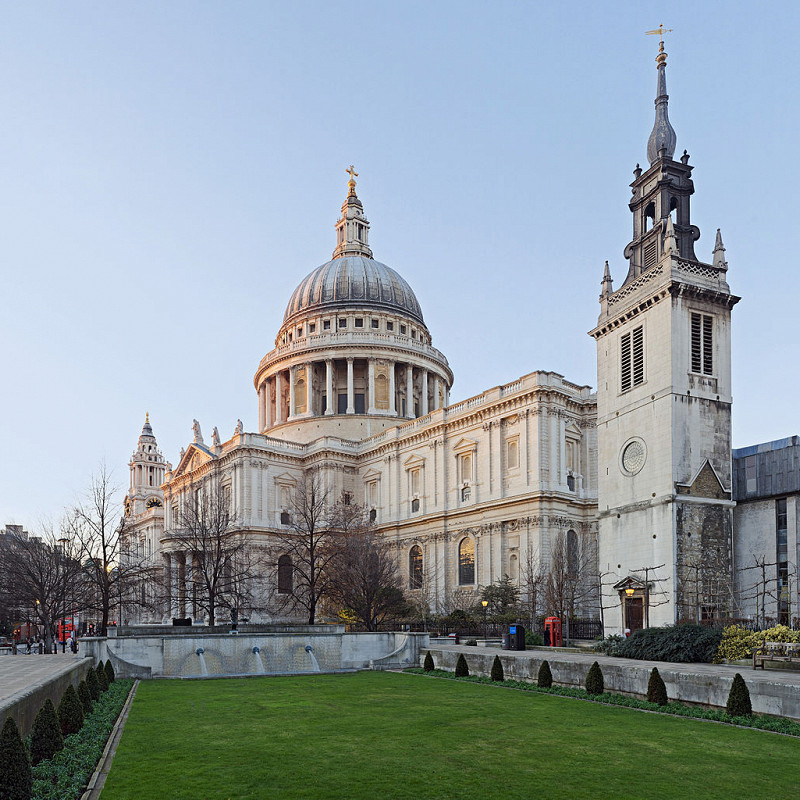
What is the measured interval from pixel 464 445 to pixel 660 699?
49248 millimetres

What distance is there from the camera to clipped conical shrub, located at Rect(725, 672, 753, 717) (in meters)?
19.2

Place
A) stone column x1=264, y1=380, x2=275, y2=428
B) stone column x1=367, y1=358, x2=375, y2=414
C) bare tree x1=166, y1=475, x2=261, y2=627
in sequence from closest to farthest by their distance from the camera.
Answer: bare tree x1=166, y1=475, x2=261, y2=627 < stone column x1=367, y1=358, x2=375, y2=414 < stone column x1=264, y1=380, x2=275, y2=428

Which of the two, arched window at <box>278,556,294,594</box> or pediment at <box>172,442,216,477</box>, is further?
pediment at <box>172,442,216,477</box>

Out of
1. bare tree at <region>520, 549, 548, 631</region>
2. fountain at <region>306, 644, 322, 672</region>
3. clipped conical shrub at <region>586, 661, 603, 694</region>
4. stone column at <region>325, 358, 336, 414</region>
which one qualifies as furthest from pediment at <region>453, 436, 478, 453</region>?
clipped conical shrub at <region>586, 661, 603, 694</region>

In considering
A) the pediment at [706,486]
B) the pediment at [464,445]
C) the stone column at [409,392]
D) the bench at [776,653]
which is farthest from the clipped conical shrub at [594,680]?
the stone column at [409,392]

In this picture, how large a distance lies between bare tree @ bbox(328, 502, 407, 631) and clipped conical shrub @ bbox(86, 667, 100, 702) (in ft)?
87.6

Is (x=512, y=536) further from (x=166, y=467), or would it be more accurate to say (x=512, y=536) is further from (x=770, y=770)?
(x=166, y=467)

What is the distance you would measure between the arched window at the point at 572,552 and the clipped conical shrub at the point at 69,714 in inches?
1646

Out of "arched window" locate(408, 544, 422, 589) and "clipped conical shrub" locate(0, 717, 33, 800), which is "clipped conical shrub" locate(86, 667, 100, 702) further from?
"arched window" locate(408, 544, 422, 589)

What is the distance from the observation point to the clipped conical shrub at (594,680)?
23.7m

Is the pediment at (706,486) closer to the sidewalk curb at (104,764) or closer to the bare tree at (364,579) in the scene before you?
the bare tree at (364,579)

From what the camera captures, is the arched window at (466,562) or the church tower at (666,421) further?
the arched window at (466,562)

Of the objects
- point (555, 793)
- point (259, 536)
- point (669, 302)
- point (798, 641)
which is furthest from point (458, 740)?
point (259, 536)

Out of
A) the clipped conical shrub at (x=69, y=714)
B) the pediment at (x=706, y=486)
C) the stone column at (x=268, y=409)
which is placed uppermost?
the stone column at (x=268, y=409)
